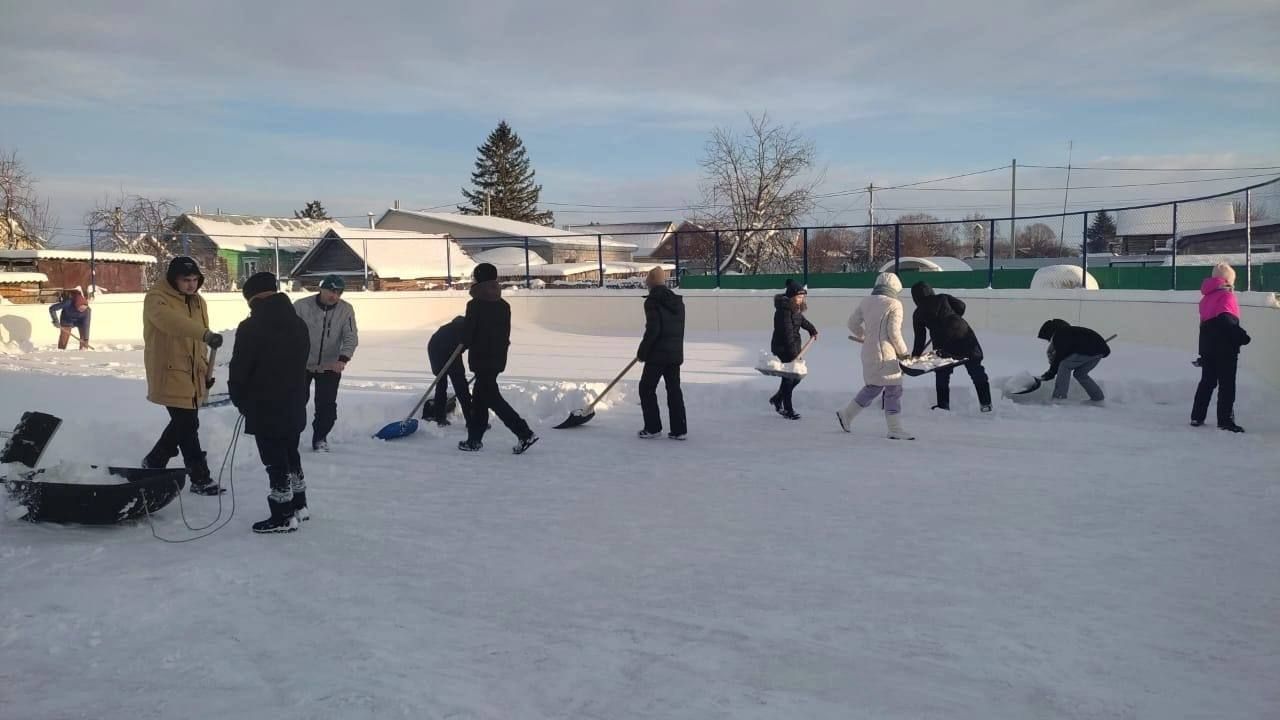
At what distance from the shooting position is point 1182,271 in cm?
1446

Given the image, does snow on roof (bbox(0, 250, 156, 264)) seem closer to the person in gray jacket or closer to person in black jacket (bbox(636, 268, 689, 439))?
the person in gray jacket

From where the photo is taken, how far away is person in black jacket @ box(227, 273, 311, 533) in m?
5.11

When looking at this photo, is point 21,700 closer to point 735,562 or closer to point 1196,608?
point 735,562

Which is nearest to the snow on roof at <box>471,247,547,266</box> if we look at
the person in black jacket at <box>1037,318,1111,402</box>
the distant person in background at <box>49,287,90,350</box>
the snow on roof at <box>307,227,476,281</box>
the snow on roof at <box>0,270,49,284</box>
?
the snow on roof at <box>307,227,476,281</box>

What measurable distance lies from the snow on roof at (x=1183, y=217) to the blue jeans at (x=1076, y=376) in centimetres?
470

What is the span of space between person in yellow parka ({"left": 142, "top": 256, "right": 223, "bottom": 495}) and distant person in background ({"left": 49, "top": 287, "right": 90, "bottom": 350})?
12239mm

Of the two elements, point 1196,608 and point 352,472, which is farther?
point 352,472

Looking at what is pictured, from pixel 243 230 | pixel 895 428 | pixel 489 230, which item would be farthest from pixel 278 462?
pixel 243 230

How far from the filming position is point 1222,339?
27.0 ft

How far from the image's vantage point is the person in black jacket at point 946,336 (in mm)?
9336

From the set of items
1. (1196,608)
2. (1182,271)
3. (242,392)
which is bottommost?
(1196,608)

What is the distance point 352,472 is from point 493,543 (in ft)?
7.80

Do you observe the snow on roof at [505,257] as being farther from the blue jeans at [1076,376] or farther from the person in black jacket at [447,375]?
the blue jeans at [1076,376]

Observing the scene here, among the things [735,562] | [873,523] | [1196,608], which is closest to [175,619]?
[735,562]
